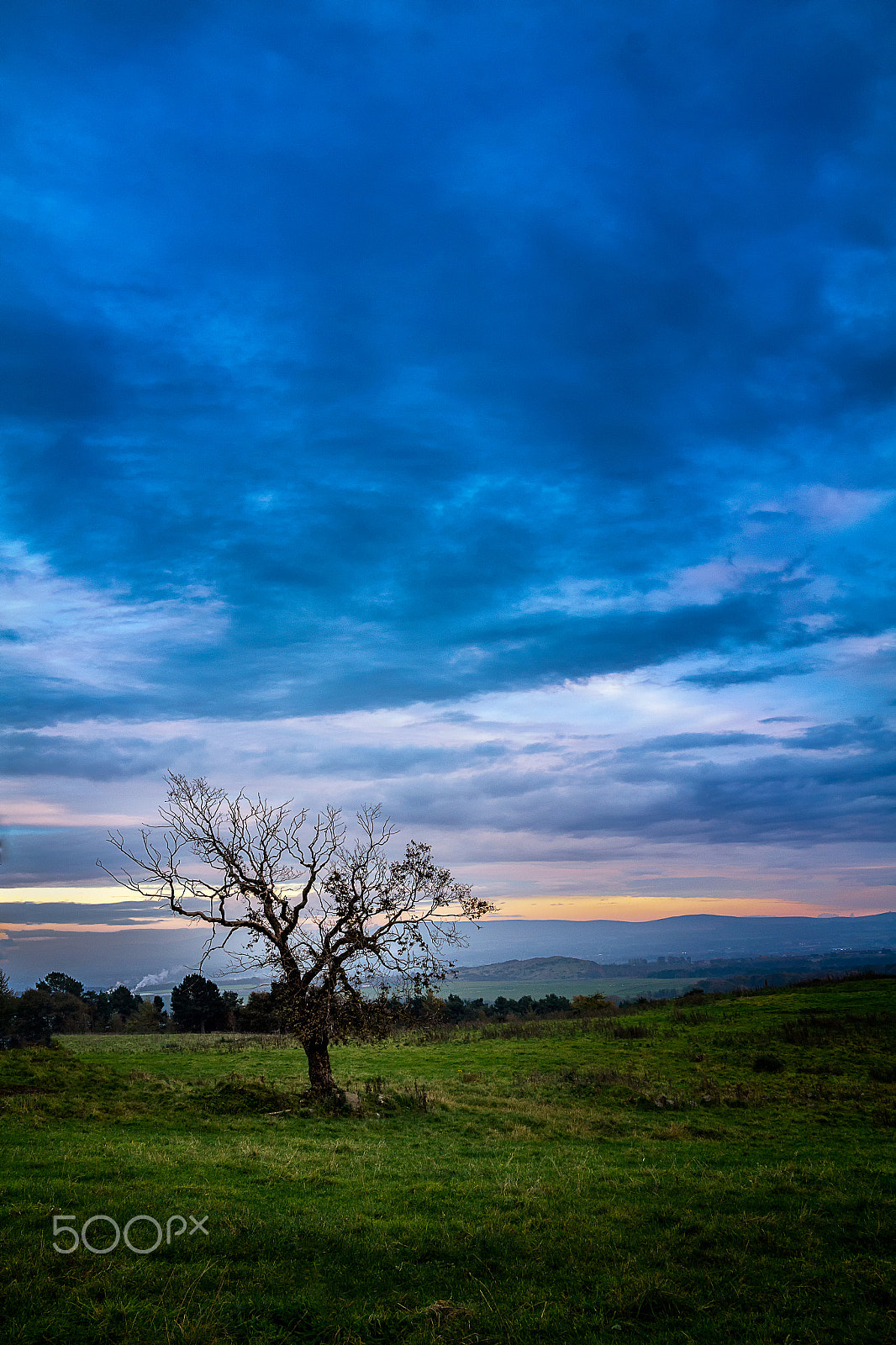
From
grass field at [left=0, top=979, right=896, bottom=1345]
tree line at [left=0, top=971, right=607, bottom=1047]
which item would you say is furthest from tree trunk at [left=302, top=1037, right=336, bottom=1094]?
tree line at [left=0, top=971, right=607, bottom=1047]

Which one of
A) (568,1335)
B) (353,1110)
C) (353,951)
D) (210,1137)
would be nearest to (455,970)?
(353,951)

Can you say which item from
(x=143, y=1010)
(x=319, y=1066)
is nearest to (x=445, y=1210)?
(x=319, y=1066)

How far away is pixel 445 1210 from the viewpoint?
500 inches

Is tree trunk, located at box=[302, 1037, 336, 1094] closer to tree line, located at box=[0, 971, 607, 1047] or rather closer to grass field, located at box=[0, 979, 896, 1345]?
grass field, located at box=[0, 979, 896, 1345]

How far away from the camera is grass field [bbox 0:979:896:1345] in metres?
8.36

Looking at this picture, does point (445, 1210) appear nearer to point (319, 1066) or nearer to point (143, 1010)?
point (319, 1066)

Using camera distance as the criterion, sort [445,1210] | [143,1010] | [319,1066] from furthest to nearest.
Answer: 1. [143,1010]
2. [319,1066]
3. [445,1210]

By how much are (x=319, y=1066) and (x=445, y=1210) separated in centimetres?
1469

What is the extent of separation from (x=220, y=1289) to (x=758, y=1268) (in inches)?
289

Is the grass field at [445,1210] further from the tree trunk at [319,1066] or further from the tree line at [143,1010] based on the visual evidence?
the tree line at [143,1010]

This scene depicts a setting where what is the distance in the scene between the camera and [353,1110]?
24.7 m

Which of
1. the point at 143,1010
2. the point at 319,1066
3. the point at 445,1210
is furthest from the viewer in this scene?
the point at 143,1010

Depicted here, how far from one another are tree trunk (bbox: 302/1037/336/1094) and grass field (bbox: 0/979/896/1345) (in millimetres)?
895

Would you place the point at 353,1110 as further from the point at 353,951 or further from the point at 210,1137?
the point at 210,1137
